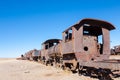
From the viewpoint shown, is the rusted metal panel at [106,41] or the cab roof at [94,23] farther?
the rusted metal panel at [106,41]

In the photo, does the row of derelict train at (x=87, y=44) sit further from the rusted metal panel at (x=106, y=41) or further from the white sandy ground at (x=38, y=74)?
the white sandy ground at (x=38, y=74)

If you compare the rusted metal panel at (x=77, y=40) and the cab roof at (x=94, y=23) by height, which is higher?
the cab roof at (x=94, y=23)

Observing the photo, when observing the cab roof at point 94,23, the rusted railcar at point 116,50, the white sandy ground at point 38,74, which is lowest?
the white sandy ground at point 38,74

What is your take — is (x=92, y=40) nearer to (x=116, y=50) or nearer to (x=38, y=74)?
(x=38, y=74)

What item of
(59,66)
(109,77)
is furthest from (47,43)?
(109,77)

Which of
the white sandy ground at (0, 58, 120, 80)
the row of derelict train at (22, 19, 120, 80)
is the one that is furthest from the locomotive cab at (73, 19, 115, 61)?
the white sandy ground at (0, 58, 120, 80)

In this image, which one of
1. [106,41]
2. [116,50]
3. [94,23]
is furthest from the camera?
[116,50]

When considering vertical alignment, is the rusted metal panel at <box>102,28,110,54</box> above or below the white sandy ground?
above

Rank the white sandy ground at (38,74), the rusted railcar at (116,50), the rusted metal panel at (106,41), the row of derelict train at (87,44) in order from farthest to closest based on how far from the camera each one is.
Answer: the rusted railcar at (116,50)
the rusted metal panel at (106,41)
the row of derelict train at (87,44)
the white sandy ground at (38,74)

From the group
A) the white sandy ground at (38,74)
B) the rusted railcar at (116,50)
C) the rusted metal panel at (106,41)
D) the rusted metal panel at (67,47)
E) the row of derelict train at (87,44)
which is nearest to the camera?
the white sandy ground at (38,74)

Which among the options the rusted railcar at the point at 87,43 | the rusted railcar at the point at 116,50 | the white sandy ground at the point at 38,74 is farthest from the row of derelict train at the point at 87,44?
the rusted railcar at the point at 116,50

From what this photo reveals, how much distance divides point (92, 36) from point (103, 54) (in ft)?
5.42

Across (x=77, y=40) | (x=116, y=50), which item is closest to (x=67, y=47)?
(x=77, y=40)

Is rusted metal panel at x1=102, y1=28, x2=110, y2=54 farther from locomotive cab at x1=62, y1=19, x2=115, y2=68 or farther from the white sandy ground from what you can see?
the white sandy ground
